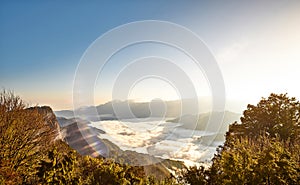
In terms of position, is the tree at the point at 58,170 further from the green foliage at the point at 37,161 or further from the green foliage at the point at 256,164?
the green foliage at the point at 256,164

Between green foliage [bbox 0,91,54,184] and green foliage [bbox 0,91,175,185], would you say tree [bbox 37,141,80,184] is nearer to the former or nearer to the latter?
green foliage [bbox 0,91,175,185]

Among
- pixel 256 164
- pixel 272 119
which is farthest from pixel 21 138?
pixel 272 119

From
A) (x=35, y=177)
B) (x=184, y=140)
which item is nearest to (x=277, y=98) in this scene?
(x=184, y=140)

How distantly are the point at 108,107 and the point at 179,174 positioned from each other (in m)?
5.66

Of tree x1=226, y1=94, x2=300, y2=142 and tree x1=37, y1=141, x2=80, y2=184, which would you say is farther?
tree x1=226, y1=94, x2=300, y2=142

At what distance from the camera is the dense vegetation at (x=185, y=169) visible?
30.9ft

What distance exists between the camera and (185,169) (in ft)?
46.1

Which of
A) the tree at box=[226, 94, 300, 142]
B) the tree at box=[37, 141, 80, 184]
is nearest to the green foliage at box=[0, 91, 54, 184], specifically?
the tree at box=[37, 141, 80, 184]

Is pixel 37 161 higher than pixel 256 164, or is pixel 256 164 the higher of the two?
pixel 256 164

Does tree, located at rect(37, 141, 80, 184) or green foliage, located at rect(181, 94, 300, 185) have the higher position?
green foliage, located at rect(181, 94, 300, 185)

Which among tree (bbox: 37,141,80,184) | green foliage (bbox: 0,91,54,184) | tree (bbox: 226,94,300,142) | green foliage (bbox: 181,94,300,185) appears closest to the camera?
green foliage (bbox: 181,94,300,185)

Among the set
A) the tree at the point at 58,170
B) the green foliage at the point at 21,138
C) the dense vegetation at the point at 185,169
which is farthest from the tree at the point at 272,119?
the green foliage at the point at 21,138

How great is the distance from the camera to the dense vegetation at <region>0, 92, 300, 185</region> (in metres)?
9.43

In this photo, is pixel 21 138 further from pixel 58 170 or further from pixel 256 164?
pixel 256 164
